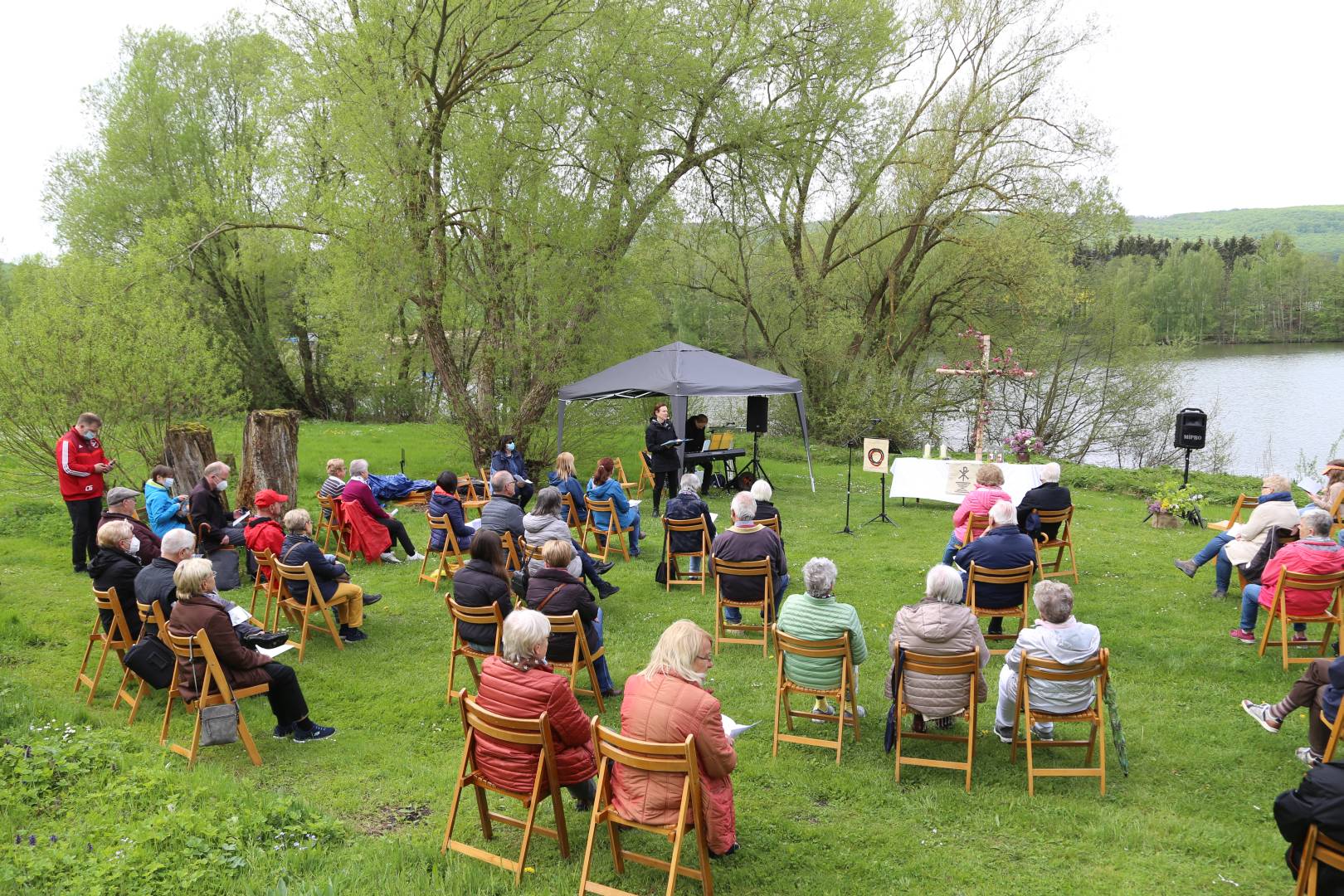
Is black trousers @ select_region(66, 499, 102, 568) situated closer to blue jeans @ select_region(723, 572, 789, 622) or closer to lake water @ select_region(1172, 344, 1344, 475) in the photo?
blue jeans @ select_region(723, 572, 789, 622)

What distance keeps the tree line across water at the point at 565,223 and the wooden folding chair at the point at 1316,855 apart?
11.8 metres

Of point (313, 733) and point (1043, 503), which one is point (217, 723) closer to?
point (313, 733)

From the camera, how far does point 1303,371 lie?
1289 inches

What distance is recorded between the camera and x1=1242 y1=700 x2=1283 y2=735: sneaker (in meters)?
4.65

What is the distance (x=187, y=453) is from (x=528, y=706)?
8706mm

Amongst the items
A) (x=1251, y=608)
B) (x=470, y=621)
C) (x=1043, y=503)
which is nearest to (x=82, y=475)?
(x=470, y=621)

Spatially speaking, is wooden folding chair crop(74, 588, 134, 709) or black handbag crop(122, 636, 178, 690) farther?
wooden folding chair crop(74, 588, 134, 709)

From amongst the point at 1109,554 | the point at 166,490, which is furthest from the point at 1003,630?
the point at 166,490

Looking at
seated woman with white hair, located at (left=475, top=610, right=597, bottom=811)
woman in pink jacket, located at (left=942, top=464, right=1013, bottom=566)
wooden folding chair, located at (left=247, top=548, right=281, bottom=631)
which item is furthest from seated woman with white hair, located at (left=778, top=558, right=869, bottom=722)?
wooden folding chair, located at (left=247, top=548, right=281, bottom=631)

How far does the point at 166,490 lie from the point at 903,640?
6889 mm

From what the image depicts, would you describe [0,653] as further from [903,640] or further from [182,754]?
[903,640]

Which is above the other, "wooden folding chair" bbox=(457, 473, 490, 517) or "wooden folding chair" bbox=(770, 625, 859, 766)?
"wooden folding chair" bbox=(457, 473, 490, 517)

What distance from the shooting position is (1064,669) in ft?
13.8

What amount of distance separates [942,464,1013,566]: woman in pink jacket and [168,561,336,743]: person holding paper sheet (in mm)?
5419
